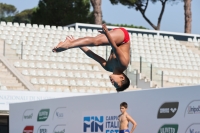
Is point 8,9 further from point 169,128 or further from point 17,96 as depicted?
point 169,128

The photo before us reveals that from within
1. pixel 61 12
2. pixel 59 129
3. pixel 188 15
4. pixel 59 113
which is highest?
pixel 61 12

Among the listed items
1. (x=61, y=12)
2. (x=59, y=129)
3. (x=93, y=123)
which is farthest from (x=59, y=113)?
(x=61, y=12)

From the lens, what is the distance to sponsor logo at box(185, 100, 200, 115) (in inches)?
325

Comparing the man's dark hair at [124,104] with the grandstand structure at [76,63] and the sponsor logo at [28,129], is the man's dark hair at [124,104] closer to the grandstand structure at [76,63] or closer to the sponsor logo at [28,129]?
the sponsor logo at [28,129]

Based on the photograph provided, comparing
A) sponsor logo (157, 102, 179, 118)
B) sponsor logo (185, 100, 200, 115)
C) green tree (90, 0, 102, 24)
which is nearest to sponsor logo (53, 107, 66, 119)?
sponsor logo (157, 102, 179, 118)

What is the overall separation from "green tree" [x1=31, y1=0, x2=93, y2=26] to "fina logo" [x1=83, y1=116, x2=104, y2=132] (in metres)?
27.0

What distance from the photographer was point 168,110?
887cm

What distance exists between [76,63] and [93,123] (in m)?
11.1

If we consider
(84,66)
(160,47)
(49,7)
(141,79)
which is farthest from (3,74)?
(49,7)

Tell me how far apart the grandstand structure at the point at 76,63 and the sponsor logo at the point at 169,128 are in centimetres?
982

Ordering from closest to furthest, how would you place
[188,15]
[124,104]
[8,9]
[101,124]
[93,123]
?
[124,104] → [101,124] → [93,123] → [188,15] → [8,9]

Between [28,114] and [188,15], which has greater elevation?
[188,15]

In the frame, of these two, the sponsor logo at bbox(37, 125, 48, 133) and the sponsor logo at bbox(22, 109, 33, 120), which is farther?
the sponsor logo at bbox(22, 109, 33, 120)

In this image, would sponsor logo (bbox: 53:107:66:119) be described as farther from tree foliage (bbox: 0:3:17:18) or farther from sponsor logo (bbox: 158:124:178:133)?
tree foliage (bbox: 0:3:17:18)
